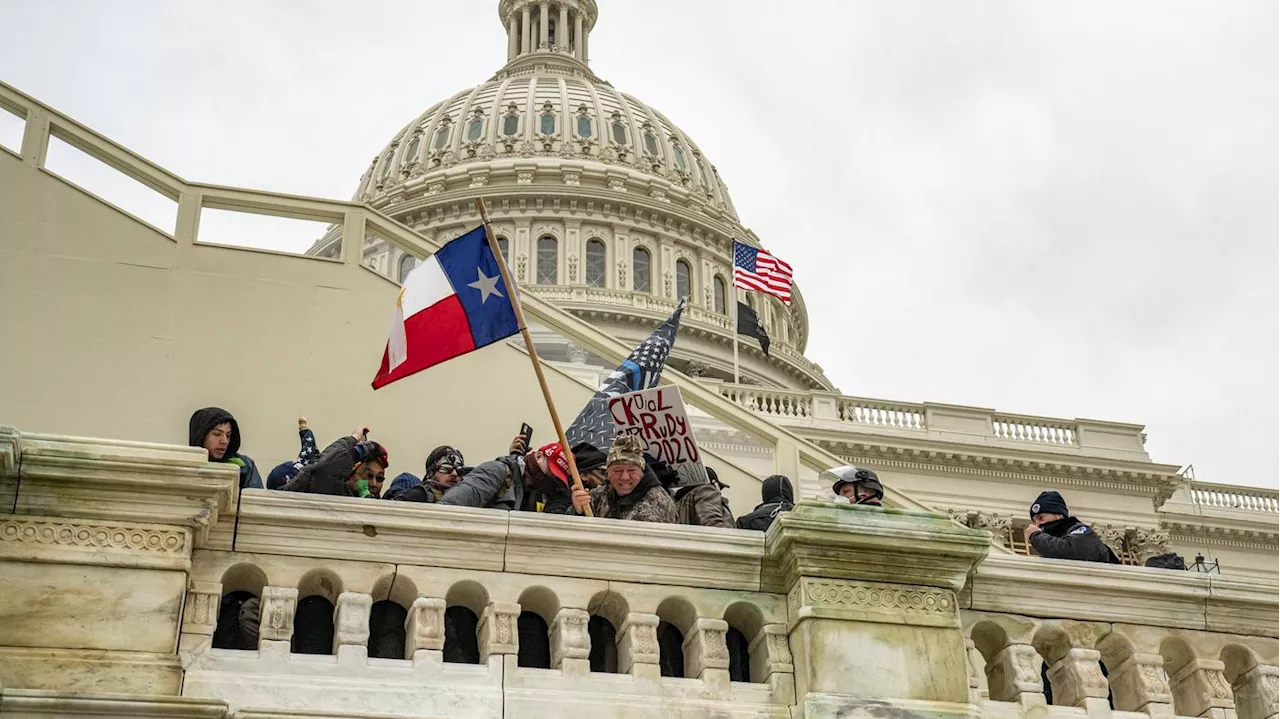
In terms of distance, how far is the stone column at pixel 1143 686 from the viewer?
362 inches

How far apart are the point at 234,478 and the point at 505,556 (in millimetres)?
1396

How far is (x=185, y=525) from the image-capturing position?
8.36 meters

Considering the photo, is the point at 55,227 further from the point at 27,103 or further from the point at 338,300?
the point at 338,300

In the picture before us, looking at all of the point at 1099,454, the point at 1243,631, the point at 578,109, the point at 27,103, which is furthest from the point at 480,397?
the point at 578,109

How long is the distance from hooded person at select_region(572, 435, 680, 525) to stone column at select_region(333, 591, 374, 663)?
1713mm

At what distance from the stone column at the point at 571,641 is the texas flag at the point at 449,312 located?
302 cm

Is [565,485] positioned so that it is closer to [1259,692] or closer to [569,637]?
[569,637]

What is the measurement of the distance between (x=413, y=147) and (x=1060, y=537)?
262 ft

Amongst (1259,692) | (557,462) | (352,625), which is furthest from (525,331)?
(1259,692)

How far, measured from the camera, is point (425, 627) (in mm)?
8508

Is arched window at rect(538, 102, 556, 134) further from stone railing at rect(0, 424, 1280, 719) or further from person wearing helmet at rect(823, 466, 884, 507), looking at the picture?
stone railing at rect(0, 424, 1280, 719)

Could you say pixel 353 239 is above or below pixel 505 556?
above

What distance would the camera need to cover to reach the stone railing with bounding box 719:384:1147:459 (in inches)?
1988

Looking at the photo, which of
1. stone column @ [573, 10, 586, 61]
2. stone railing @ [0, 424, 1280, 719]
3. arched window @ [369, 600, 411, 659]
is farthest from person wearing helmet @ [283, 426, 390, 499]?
stone column @ [573, 10, 586, 61]
